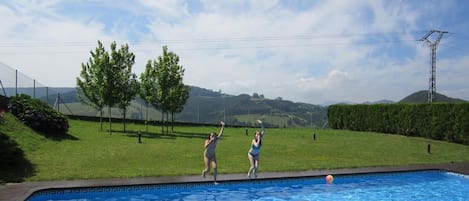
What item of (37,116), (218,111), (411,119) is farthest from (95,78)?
(218,111)

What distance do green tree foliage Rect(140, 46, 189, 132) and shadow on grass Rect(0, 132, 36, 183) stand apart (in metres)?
19.6

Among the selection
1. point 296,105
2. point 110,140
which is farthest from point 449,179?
point 296,105

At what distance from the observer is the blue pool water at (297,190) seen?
13.6 m

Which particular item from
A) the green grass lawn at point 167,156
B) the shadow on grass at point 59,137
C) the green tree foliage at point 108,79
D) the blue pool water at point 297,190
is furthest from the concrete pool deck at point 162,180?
the green tree foliage at point 108,79

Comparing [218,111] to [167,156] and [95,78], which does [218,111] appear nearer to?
[95,78]

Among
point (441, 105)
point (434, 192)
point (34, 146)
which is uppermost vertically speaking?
point (441, 105)

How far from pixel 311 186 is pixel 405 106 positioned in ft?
85.4

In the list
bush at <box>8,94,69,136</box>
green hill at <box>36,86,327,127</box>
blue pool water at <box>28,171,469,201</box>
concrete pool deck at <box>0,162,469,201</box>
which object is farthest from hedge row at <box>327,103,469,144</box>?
bush at <box>8,94,69,136</box>

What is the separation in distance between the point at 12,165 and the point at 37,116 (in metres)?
9.03

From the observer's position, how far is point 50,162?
679 inches

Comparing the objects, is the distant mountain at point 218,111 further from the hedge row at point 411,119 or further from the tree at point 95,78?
the hedge row at point 411,119

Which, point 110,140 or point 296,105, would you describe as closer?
point 110,140

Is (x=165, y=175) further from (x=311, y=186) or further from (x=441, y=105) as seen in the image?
(x=441, y=105)

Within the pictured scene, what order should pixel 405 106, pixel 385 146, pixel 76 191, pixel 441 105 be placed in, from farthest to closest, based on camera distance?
pixel 405 106, pixel 441 105, pixel 385 146, pixel 76 191
